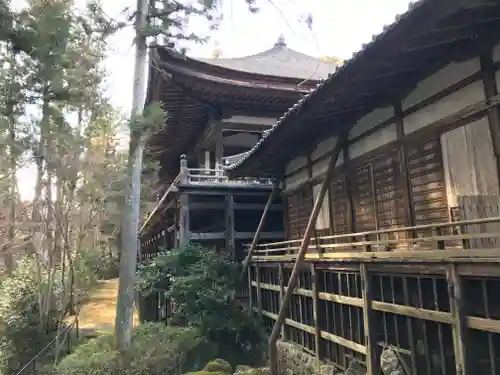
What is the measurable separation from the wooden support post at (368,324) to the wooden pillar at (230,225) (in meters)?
7.25

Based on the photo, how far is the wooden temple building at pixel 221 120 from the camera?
41.8 feet

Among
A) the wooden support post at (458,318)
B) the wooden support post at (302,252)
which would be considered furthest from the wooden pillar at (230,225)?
the wooden support post at (458,318)

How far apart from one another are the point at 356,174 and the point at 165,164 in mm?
15630

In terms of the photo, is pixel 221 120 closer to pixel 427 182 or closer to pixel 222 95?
Result: pixel 222 95

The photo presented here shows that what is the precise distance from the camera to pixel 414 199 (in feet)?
22.6

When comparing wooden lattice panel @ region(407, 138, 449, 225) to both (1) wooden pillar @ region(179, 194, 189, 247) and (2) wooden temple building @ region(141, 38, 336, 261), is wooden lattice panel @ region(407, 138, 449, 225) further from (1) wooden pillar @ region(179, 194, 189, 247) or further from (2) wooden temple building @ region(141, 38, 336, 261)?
(1) wooden pillar @ region(179, 194, 189, 247)

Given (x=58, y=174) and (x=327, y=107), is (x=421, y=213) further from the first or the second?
(x=58, y=174)

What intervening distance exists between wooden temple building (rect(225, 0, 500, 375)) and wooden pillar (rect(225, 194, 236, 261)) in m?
4.11

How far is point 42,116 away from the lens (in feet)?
34.9

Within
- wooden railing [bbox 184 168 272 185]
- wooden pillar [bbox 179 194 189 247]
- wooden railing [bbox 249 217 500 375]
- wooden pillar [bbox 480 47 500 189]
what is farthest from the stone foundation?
wooden railing [bbox 184 168 272 185]

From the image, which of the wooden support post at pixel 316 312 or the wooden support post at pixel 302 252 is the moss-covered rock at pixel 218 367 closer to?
the wooden support post at pixel 302 252

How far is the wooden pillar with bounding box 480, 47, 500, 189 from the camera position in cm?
528

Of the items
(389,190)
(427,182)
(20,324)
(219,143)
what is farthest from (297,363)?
(20,324)

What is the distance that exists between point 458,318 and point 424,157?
2.82m
